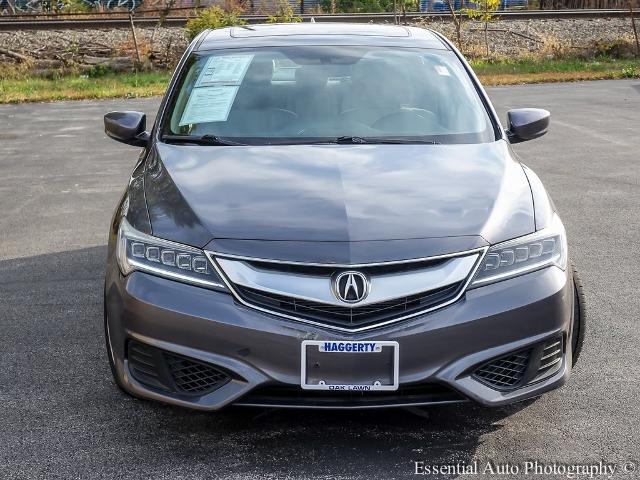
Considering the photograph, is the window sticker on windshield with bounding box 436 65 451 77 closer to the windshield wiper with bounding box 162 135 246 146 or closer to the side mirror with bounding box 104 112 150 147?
the windshield wiper with bounding box 162 135 246 146

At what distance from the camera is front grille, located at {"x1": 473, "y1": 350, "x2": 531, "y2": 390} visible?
3424mm

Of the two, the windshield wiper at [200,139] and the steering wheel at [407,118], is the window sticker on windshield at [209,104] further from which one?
the steering wheel at [407,118]

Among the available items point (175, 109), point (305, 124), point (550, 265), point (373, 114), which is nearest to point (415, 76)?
point (373, 114)

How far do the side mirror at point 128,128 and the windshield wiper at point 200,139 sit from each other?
395 millimetres

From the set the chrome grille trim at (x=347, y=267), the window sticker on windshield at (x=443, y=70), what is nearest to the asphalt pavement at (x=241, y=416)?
the chrome grille trim at (x=347, y=267)

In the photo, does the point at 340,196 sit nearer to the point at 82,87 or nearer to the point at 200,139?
the point at 200,139

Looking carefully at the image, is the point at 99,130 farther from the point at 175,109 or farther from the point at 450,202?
the point at 450,202

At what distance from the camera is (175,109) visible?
4914 millimetres

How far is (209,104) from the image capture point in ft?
15.8

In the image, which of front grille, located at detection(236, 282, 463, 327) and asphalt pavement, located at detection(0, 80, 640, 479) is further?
asphalt pavement, located at detection(0, 80, 640, 479)

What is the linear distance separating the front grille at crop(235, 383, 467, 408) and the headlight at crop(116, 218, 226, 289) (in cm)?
41

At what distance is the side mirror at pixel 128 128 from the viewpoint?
4961mm

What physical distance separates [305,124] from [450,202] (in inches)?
46.0

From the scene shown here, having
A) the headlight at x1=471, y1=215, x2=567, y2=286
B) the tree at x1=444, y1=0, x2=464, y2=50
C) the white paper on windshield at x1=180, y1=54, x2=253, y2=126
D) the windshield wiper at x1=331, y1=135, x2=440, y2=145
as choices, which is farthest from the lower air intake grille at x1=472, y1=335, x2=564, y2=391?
the tree at x1=444, y1=0, x2=464, y2=50
